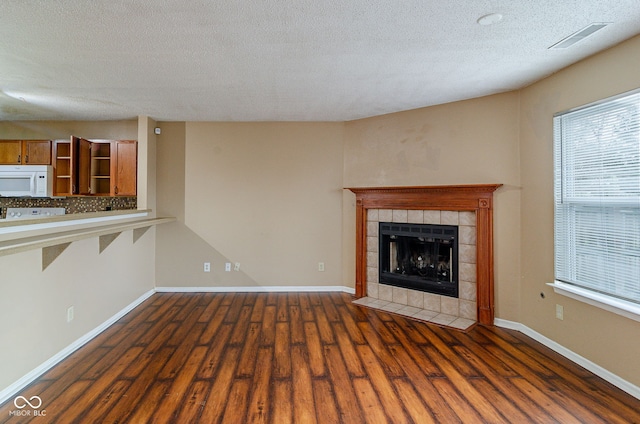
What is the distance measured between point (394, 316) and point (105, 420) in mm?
2794

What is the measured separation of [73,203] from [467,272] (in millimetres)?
5477

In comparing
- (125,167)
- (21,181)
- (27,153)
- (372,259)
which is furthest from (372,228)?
(27,153)

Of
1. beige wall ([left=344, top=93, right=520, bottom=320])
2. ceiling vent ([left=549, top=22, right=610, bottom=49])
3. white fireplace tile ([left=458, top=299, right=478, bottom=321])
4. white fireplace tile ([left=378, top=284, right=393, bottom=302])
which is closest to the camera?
ceiling vent ([left=549, top=22, right=610, bottom=49])

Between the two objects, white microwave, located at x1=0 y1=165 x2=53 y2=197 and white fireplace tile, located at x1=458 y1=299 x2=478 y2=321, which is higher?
white microwave, located at x1=0 y1=165 x2=53 y2=197

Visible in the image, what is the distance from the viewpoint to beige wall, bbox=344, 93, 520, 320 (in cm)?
333

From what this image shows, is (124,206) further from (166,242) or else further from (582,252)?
(582,252)

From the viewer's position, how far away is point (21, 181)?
4129mm

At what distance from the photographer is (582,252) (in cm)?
264

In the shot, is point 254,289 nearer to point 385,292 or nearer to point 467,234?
point 385,292

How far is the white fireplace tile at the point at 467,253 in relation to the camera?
3570 millimetres

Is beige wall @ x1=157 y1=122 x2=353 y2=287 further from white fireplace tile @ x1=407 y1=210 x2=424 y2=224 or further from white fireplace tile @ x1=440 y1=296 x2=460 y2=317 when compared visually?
white fireplace tile @ x1=440 y1=296 x2=460 y2=317

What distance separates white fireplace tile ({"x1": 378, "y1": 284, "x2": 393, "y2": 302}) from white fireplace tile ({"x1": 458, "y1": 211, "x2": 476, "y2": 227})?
1.26 metres

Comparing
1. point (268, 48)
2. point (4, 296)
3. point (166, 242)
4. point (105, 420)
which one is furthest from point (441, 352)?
point (166, 242)

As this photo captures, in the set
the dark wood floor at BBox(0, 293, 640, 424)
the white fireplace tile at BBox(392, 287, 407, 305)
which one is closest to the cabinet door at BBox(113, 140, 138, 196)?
the dark wood floor at BBox(0, 293, 640, 424)
